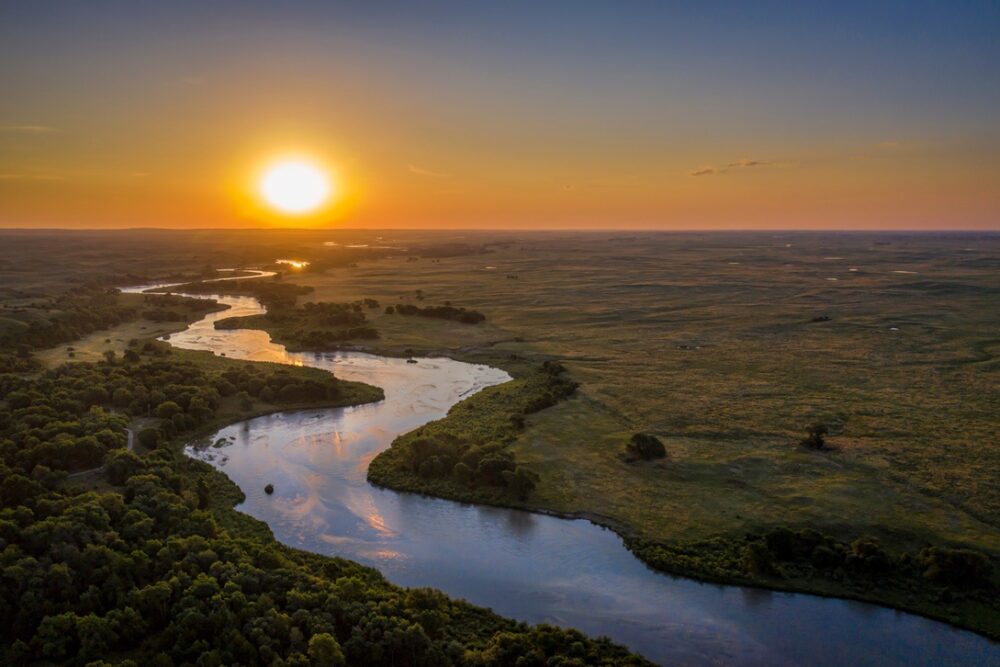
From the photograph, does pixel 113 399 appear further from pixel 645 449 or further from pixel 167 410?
pixel 645 449

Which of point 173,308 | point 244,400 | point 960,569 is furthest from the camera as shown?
point 173,308

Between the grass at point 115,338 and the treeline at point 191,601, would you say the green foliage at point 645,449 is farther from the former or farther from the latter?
the grass at point 115,338

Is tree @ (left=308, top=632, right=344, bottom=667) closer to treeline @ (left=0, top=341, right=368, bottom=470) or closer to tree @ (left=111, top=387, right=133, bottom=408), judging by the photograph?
treeline @ (left=0, top=341, right=368, bottom=470)

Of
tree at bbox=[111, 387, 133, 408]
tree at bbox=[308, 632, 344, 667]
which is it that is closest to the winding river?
tree at bbox=[308, 632, 344, 667]

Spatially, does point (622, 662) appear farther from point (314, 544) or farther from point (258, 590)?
point (314, 544)

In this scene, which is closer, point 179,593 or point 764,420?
point 179,593

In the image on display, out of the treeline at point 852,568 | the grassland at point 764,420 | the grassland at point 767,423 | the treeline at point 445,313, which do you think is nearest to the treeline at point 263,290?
the treeline at point 445,313

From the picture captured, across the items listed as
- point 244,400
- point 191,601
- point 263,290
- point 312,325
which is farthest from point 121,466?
point 263,290

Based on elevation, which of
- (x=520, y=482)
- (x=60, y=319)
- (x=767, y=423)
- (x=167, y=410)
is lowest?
(x=520, y=482)
